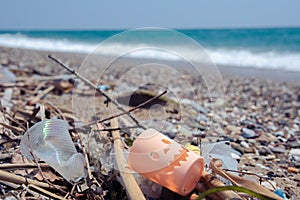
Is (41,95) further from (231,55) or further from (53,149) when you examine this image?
(231,55)

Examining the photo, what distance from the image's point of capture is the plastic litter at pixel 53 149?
4.30ft

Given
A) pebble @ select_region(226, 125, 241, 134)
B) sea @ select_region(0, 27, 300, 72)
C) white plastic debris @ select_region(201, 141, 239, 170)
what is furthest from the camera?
pebble @ select_region(226, 125, 241, 134)

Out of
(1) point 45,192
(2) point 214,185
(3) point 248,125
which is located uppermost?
(2) point 214,185

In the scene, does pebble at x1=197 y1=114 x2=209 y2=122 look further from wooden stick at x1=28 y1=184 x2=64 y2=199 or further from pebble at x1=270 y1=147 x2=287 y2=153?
wooden stick at x1=28 y1=184 x2=64 y2=199

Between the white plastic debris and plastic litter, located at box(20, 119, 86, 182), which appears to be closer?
plastic litter, located at box(20, 119, 86, 182)

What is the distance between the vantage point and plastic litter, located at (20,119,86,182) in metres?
1.31

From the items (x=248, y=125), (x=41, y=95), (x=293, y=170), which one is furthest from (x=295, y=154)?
(x=41, y=95)

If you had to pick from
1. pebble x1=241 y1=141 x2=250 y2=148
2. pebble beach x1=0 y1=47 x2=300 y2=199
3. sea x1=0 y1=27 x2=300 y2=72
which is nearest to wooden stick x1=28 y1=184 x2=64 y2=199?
pebble beach x1=0 y1=47 x2=300 y2=199

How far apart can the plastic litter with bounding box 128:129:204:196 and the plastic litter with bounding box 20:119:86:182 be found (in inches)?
9.2

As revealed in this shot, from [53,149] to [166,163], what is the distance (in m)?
0.47

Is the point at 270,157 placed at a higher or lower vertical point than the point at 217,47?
higher

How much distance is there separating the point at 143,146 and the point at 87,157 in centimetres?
34

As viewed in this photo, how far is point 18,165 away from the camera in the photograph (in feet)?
4.27

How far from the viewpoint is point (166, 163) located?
1200 mm
